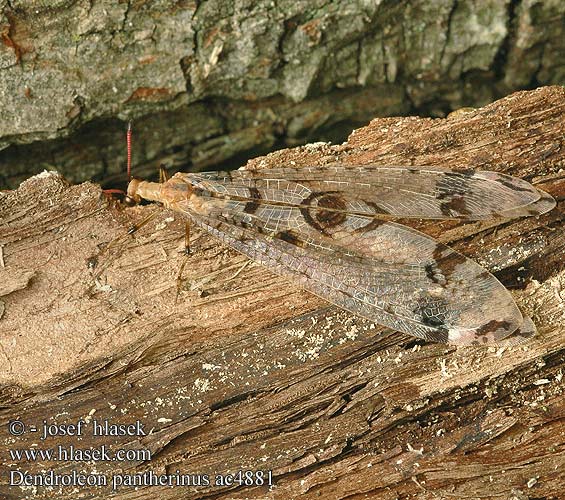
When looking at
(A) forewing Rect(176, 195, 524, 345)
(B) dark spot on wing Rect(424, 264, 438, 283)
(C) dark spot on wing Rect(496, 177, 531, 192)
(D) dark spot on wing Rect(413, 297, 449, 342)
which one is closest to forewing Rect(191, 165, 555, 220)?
(C) dark spot on wing Rect(496, 177, 531, 192)

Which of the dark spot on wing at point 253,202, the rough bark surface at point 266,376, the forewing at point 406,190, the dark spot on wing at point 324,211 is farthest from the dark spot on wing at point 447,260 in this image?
the dark spot on wing at point 253,202

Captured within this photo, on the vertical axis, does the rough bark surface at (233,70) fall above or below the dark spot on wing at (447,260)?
above

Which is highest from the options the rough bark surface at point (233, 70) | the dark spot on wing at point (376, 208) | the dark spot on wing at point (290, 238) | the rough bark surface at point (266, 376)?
the rough bark surface at point (233, 70)

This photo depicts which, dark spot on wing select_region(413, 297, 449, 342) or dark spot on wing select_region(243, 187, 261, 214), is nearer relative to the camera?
dark spot on wing select_region(413, 297, 449, 342)

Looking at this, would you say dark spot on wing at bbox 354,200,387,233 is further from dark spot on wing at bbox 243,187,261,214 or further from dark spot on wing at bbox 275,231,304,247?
dark spot on wing at bbox 243,187,261,214

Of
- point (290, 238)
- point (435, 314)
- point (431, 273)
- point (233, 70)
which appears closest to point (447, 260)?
point (431, 273)

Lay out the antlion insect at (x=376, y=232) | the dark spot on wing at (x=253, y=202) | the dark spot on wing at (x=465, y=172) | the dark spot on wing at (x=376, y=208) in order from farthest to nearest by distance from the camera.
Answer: the dark spot on wing at (x=253, y=202), the dark spot on wing at (x=376, y=208), the dark spot on wing at (x=465, y=172), the antlion insect at (x=376, y=232)

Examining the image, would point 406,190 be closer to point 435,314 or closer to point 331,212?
point 331,212

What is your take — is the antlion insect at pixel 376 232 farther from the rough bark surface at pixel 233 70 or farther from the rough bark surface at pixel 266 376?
the rough bark surface at pixel 233 70
